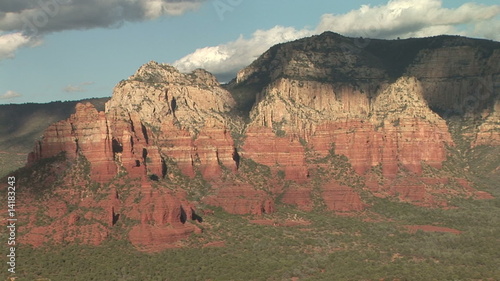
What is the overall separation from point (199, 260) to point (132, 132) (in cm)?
4138

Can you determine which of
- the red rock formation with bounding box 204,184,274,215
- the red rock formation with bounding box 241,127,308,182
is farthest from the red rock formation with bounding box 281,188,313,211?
the red rock formation with bounding box 204,184,274,215

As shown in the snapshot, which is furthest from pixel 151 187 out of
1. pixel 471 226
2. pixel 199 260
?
pixel 471 226

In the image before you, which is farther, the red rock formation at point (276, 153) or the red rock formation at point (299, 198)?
the red rock formation at point (276, 153)

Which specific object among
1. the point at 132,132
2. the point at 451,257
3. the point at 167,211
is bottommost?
the point at 451,257

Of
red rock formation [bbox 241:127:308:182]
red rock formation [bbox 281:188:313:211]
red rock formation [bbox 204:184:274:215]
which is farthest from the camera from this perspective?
red rock formation [bbox 241:127:308:182]

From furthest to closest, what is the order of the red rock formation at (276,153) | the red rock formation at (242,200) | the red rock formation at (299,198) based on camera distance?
the red rock formation at (276,153)
the red rock formation at (299,198)
the red rock formation at (242,200)

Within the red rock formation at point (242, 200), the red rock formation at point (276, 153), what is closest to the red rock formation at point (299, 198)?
the red rock formation at point (276, 153)

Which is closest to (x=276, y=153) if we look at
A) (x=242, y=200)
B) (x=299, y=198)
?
(x=299, y=198)

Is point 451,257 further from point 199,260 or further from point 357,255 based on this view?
point 199,260

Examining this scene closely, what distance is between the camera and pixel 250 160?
196625 millimetres

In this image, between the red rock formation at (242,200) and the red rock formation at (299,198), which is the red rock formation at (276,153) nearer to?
the red rock formation at (299,198)

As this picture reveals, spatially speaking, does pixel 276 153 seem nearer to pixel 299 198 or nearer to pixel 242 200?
pixel 299 198

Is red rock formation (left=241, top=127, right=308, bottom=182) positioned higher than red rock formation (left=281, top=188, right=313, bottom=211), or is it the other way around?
red rock formation (left=241, top=127, right=308, bottom=182)

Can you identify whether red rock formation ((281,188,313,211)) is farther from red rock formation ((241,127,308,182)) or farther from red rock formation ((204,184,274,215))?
red rock formation ((204,184,274,215))
